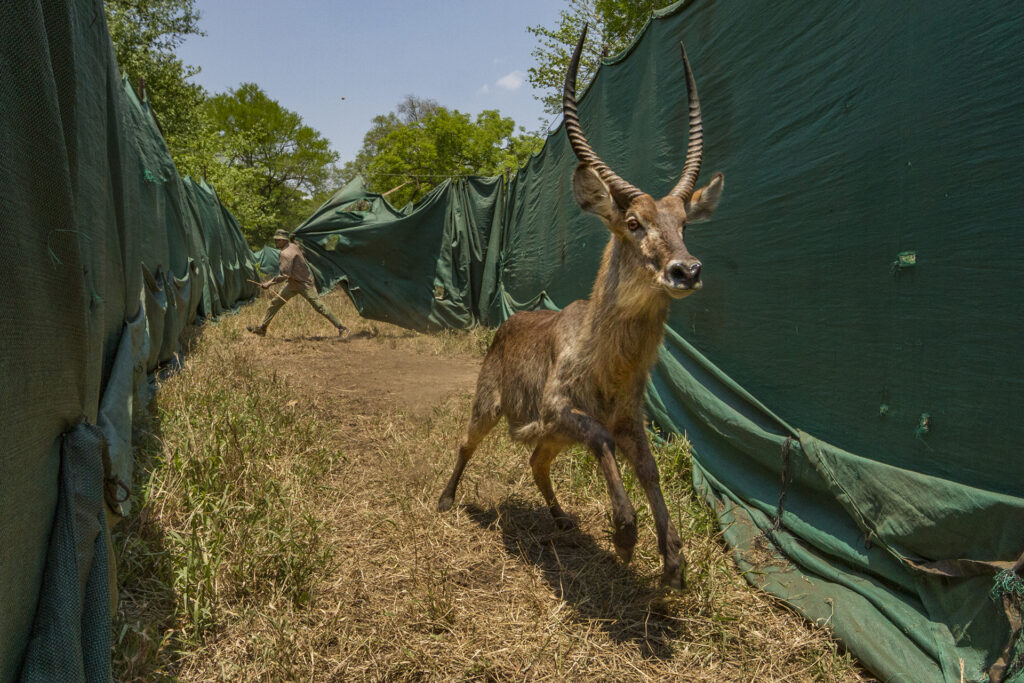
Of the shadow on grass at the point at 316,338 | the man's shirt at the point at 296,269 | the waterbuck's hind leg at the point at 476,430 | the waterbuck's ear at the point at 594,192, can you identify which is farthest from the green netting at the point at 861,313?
the man's shirt at the point at 296,269

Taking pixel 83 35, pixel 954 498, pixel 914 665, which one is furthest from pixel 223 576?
pixel 954 498

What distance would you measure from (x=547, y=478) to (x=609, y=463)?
3.29 ft

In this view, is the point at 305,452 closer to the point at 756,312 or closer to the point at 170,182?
the point at 756,312

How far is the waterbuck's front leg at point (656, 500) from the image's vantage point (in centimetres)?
267

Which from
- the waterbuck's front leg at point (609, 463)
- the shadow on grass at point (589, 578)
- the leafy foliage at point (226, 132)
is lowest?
the shadow on grass at point (589, 578)

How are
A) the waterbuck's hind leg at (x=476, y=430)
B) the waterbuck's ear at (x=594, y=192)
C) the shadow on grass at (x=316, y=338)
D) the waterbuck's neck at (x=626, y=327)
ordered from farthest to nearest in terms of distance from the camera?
1. the shadow on grass at (x=316, y=338)
2. the waterbuck's hind leg at (x=476, y=430)
3. the waterbuck's ear at (x=594, y=192)
4. the waterbuck's neck at (x=626, y=327)

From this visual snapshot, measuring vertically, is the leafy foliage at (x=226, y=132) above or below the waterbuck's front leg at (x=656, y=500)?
above

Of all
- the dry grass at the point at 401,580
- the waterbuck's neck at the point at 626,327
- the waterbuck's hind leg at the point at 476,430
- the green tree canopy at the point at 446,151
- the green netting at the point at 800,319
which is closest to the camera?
the green netting at the point at 800,319

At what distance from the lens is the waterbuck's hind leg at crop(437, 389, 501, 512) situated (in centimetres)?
386

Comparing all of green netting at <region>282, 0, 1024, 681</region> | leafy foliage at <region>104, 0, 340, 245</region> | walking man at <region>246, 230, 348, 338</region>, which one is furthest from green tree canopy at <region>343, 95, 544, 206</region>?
green netting at <region>282, 0, 1024, 681</region>

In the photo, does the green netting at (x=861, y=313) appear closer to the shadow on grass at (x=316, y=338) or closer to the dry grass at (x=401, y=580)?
the dry grass at (x=401, y=580)

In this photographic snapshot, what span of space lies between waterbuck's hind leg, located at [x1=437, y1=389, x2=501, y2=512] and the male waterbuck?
0.44m

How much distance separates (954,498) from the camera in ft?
7.28

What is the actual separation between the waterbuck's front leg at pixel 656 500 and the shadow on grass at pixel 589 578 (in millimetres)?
228
